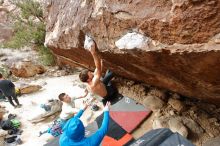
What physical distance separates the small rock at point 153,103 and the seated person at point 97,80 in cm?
65

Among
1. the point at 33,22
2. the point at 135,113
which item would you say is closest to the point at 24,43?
the point at 33,22

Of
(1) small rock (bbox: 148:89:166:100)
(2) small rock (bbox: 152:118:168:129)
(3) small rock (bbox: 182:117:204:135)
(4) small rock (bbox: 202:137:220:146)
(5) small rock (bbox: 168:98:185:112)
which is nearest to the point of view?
(4) small rock (bbox: 202:137:220:146)

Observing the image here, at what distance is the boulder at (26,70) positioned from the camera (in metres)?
11.3

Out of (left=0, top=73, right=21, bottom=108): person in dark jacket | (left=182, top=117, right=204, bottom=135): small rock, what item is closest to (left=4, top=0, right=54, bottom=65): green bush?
(left=0, top=73, right=21, bottom=108): person in dark jacket

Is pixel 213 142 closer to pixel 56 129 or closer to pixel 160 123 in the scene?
pixel 160 123

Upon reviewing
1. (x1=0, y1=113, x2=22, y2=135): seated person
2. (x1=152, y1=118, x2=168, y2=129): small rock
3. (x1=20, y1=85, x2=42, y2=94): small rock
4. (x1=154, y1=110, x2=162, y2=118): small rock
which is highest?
(x1=154, y1=110, x2=162, y2=118): small rock

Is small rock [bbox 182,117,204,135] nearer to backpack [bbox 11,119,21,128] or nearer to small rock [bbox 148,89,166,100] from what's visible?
small rock [bbox 148,89,166,100]

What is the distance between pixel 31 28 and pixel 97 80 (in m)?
7.57

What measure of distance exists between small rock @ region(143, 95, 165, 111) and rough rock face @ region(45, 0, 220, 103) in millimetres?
1085

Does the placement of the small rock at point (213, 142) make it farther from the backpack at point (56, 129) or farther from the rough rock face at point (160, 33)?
the backpack at point (56, 129)

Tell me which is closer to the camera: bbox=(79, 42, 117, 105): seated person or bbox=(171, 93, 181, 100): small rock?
bbox=(79, 42, 117, 105): seated person

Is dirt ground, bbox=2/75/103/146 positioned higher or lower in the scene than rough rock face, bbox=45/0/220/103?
lower

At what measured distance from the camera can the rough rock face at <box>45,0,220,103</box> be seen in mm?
2658

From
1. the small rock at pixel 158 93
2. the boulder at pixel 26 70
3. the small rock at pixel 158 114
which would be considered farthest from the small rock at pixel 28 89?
the small rock at pixel 158 114
